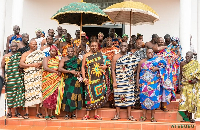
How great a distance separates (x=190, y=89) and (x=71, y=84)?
298 cm

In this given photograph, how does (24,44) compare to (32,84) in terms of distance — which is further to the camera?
(24,44)

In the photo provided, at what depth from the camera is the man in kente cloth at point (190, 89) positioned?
6352 mm

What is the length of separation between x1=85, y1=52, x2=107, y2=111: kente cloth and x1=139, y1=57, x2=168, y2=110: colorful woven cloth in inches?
39.6

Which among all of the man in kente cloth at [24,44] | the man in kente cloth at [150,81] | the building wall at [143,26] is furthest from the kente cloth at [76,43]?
the building wall at [143,26]

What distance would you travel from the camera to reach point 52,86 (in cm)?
633

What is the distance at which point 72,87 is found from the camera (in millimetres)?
6367

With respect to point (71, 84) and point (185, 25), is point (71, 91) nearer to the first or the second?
point (71, 84)

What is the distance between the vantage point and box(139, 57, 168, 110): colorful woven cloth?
633cm

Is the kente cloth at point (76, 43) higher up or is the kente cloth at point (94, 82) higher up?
the kente cloth at point (76, 43)

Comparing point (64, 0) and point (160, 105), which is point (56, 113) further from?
→ point (64, 0)

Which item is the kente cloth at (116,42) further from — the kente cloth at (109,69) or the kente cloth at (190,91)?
the kente cloth at (190,91)

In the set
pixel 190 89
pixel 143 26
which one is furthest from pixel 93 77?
pixel 143 26

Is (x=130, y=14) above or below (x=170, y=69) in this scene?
above

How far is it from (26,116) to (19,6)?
18.1 ft
